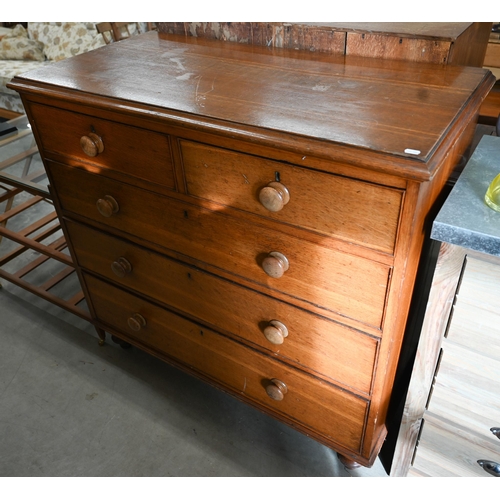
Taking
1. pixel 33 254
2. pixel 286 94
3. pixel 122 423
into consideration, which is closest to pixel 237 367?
pixel 122 423

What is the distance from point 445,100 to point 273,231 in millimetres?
399

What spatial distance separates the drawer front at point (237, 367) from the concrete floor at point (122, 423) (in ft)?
0.59

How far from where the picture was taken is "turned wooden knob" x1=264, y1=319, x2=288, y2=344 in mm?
1108

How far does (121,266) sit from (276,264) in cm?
54

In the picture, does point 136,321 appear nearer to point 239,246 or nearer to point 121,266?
point 121,266

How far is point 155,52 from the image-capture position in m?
1.26

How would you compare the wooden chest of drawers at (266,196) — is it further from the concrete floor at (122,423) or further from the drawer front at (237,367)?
the concrete floor at (122,423)

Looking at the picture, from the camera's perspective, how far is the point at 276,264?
993 millimetres

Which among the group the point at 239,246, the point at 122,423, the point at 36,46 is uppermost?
the point at 239,246

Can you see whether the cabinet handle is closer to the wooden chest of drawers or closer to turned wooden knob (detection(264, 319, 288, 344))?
the wooden chest of drawers

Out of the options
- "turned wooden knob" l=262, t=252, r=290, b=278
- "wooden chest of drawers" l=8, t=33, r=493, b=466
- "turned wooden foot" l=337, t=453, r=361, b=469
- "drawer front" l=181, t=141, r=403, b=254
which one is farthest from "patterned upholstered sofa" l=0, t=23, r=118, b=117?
"turned wooden foot" l=337, t=453, r=361, b=469

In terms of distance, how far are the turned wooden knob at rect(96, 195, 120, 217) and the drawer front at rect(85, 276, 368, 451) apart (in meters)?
0.30
